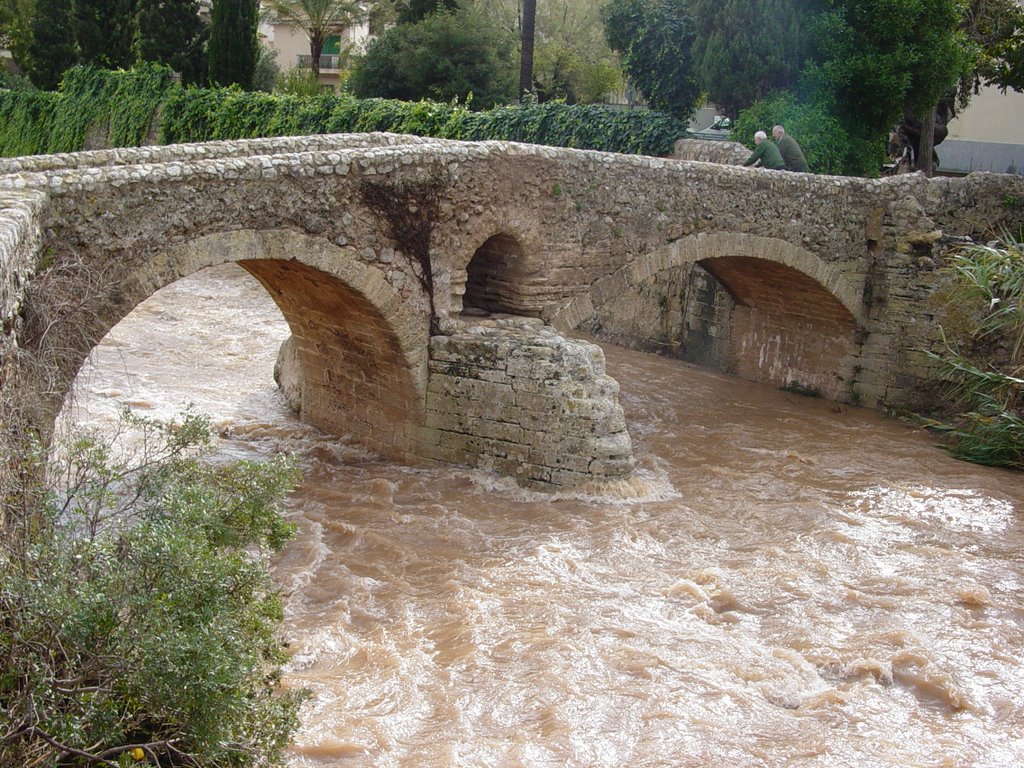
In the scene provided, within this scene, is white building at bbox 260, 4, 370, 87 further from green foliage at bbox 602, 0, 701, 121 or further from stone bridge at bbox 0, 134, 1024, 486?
stone bridge at bbox 0, 134, 1024, 486

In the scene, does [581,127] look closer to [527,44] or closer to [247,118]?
[527,44]

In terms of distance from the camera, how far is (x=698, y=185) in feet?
41.6

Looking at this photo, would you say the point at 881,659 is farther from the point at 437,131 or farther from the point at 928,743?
the point at 437,131

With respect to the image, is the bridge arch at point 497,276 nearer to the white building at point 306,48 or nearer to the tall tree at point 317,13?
the tall tree at point 317,13

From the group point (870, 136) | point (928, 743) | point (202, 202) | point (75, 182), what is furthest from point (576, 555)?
point (870, 136)

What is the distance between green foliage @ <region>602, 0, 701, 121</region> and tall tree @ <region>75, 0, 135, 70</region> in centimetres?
1430

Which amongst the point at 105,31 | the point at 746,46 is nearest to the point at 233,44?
the point at 105,31

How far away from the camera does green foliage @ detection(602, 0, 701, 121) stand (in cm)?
1878

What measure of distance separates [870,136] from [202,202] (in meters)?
12.1

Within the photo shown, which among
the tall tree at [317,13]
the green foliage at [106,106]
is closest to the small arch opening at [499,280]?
the green foliage at [106,106]

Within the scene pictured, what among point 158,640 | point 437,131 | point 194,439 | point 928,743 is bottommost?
point 928,743

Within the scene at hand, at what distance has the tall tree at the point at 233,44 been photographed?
25438 millimetres

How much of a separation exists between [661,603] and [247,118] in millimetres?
17170

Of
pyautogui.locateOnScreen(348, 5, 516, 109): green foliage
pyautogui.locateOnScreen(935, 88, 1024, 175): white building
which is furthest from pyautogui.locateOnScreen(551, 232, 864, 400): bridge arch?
pyautogui.locateOnScreen(935, 88, 1024, 175): white building
